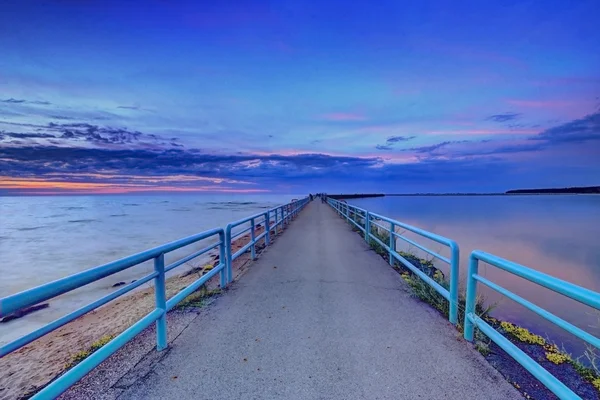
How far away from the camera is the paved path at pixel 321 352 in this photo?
9.95 feet

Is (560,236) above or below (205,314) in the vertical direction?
below

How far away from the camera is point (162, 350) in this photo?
12.5 feet

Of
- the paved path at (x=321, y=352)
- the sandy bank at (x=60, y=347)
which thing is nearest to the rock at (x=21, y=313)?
the sandy bank at (x=60, y=347)

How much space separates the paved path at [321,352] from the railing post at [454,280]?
0.67 ft

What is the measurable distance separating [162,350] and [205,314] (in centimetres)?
116

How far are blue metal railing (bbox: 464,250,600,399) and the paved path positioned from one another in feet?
1.12

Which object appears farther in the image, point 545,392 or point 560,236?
point 560,236

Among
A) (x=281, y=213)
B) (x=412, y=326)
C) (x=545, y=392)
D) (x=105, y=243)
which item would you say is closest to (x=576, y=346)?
(x=412, y=326)

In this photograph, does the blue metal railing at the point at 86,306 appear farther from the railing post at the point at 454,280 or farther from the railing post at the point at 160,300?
the railing post at the point at 454,280

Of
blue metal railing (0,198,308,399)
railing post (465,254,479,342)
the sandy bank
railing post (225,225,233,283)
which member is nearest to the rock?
the sandy bank

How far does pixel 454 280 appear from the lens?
14.2 ft

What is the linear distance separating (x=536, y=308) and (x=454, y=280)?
1511 mm

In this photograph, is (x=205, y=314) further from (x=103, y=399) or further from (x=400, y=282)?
(x=400, y=282)

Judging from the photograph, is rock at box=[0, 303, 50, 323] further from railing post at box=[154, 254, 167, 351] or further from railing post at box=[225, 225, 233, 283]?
railing post at box=[154, 254, 167, 351]
